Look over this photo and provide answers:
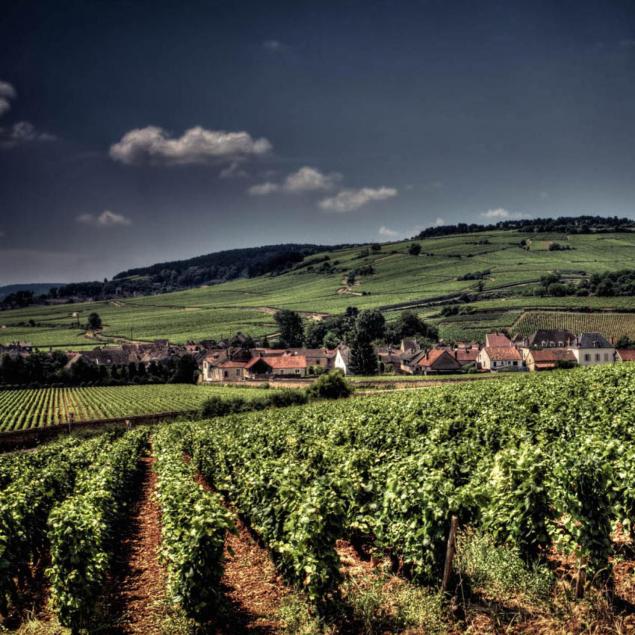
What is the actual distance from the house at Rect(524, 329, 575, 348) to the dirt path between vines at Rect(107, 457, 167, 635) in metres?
95.8

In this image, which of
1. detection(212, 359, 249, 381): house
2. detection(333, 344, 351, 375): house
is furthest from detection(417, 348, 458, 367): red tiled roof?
detection(212, 359, 249, 381): house

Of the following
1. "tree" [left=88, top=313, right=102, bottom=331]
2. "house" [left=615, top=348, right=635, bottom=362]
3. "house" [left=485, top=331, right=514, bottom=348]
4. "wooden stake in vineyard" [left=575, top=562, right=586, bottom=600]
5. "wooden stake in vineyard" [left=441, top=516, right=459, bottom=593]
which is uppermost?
"tree" [left=88, top=313, right=102, bottom=331]

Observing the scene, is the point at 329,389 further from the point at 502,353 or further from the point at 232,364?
the point at 502,353

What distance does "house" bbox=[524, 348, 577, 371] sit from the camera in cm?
8900

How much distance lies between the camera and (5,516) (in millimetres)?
12211

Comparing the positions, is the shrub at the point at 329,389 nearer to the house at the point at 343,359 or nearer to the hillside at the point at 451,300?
the house at the point at 343,359

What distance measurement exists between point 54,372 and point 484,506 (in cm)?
11640

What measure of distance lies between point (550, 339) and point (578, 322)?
44.4 feet

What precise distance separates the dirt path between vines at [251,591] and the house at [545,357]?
280 feet

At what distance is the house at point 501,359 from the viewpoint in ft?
313

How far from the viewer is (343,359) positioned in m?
111

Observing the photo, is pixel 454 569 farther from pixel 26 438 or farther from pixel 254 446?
pixel 26 438

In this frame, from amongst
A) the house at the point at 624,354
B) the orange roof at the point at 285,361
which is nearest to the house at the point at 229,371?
the orange roof at the point at 285,361

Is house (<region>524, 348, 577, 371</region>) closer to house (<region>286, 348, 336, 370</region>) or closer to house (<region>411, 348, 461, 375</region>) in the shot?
house (<region>411, 348, 461, 375</region>)
